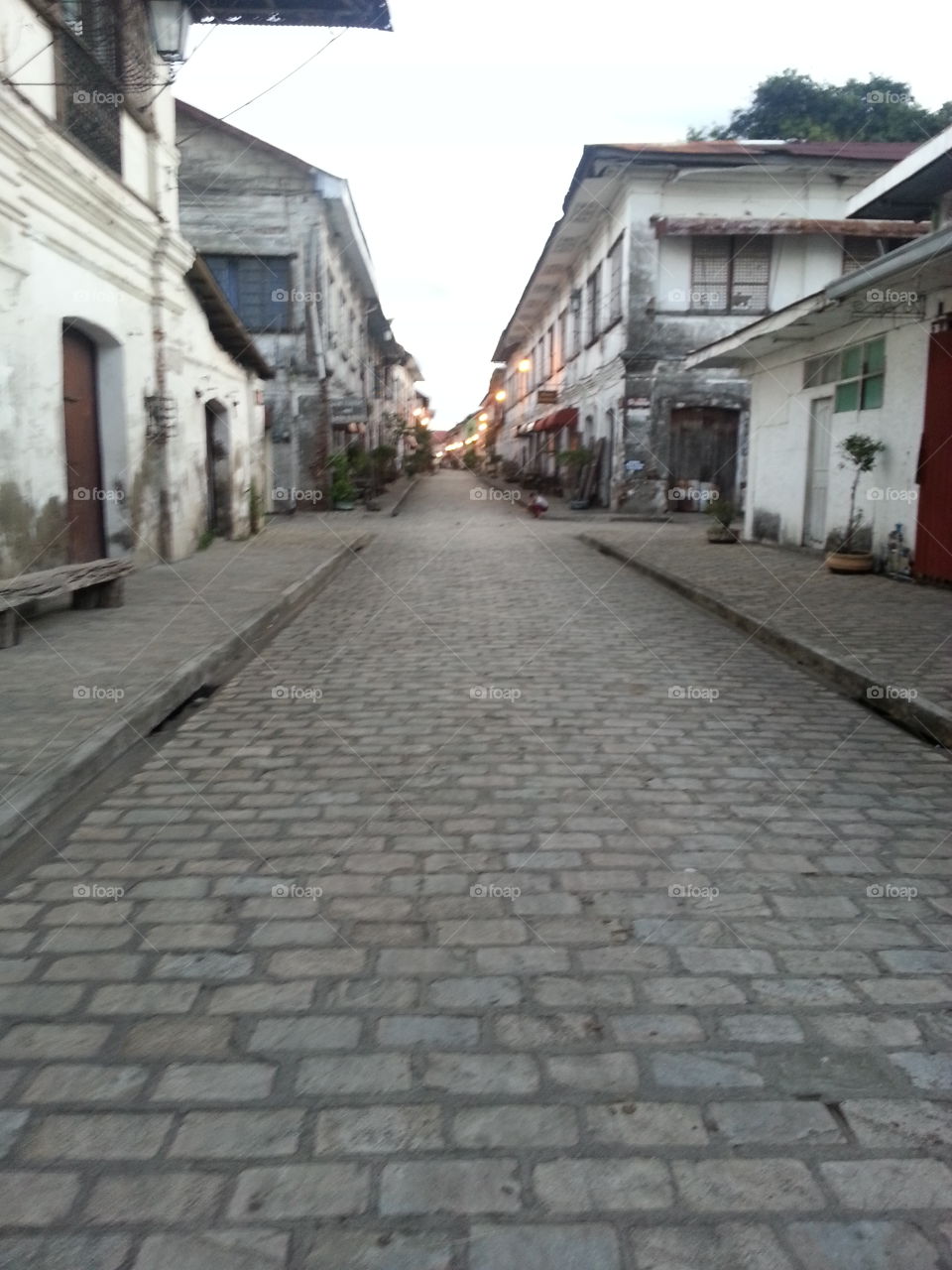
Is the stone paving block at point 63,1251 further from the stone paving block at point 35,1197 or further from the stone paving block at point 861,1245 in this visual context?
the stone paving block at point 861,1245

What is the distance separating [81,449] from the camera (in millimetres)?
10953

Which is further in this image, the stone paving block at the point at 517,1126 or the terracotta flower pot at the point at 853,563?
the terracotta flower pot at the point at 853,563

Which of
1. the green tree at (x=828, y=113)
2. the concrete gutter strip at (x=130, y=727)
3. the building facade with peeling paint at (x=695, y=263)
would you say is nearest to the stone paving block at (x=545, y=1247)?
the concrete gutter strip at (x=130, y=727)

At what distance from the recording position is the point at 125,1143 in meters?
2.29

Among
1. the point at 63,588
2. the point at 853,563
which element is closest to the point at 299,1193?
the point at 63,588

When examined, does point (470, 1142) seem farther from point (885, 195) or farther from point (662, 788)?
point (885, 195)

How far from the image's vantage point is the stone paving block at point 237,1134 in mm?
2252

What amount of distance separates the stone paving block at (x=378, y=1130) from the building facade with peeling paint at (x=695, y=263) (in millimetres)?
20465

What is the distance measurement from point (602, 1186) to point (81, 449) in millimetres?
10358

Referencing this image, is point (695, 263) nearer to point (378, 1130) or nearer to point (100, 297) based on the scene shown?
point (100, 297)

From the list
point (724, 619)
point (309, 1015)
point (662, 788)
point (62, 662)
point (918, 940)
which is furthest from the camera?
point (724, 619)

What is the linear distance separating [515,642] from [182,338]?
25.2 ft

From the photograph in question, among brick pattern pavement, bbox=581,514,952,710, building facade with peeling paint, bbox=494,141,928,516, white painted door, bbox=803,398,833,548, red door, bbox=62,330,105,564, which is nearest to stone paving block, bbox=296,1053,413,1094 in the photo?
brick pattern pavement, bbox=581,514,952,710

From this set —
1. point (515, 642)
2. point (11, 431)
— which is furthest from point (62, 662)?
point (515, 642)
